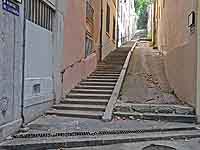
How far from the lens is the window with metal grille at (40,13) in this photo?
316 inches

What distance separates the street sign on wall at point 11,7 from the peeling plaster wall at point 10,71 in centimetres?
8

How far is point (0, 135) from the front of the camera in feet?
20.1

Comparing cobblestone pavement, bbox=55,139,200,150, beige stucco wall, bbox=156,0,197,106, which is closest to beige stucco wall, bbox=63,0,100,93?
beige stucco wall, bbox=156,0,197,106

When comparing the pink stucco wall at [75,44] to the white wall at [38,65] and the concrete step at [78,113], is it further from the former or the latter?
the concrete step at [78,113]

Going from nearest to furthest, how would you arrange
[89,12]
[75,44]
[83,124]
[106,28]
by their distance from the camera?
[83,124] < [75,44] < [89,12] < [106,28]

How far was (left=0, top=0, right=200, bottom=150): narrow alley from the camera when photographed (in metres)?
6.49

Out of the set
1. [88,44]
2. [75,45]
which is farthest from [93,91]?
[88,44]

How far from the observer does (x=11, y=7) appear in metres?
6.52

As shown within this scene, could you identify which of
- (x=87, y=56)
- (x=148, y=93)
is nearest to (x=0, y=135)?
(x=148, y=93)

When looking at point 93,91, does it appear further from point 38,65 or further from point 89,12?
point 89,12

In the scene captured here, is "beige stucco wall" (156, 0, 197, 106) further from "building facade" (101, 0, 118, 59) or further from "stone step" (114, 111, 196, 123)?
"building facade" (101, 0, 118, 59)

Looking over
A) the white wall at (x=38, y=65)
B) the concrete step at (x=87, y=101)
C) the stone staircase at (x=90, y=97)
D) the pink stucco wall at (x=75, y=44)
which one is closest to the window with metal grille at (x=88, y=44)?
the pink stucco wall at (x=75, y=44)

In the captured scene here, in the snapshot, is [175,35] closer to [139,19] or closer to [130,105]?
[130,105]

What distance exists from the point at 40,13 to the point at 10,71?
2.73 metres
